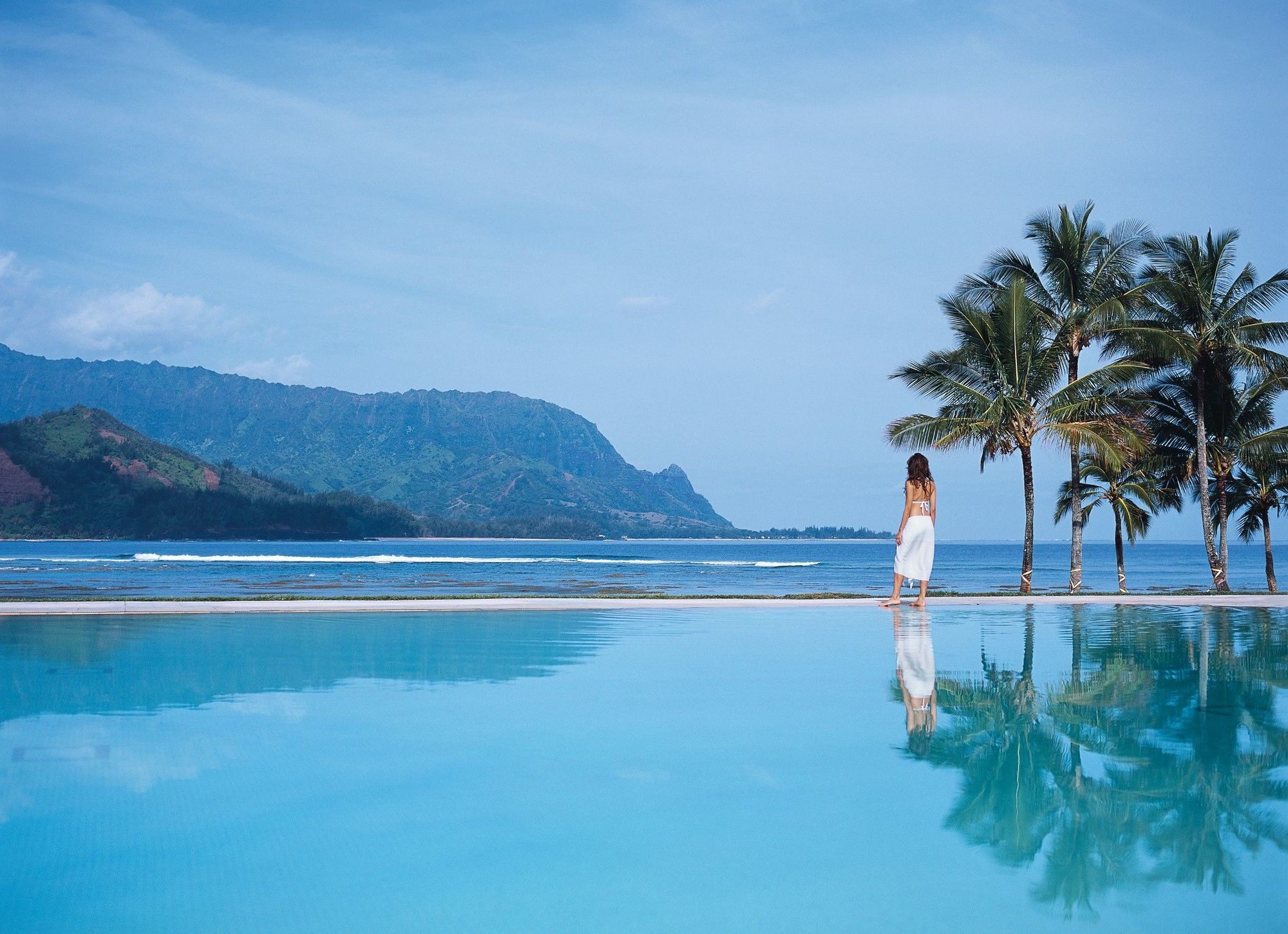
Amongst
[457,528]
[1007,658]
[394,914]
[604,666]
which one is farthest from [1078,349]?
[457,528]

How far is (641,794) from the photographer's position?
4789 mm

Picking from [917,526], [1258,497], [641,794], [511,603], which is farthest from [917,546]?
[1258,497]

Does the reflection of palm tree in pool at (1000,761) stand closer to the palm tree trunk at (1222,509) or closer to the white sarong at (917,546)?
the white sarong at (917,546)

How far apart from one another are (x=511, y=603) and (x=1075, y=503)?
1383 centimetres

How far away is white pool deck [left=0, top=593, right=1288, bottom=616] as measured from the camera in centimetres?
1392

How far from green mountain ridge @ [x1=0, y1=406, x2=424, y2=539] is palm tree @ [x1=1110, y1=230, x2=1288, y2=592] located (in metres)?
132

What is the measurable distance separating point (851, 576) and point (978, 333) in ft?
110

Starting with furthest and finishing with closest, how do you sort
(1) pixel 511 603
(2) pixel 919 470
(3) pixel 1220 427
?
(3) pixel 1220 427 → (1) pixel 511 603 → (2) pixel 919 470

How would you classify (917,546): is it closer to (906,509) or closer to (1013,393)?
(906,509)

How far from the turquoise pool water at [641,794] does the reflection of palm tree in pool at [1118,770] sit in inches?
0.9

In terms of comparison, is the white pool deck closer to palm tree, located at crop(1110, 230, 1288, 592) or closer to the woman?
the woman

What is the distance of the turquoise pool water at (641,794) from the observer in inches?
136

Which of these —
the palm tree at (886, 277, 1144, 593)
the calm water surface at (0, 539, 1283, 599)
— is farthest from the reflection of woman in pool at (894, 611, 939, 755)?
the calm water surface at (0, 539, 1283, 599)

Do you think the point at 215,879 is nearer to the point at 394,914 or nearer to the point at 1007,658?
the point at 394,914
